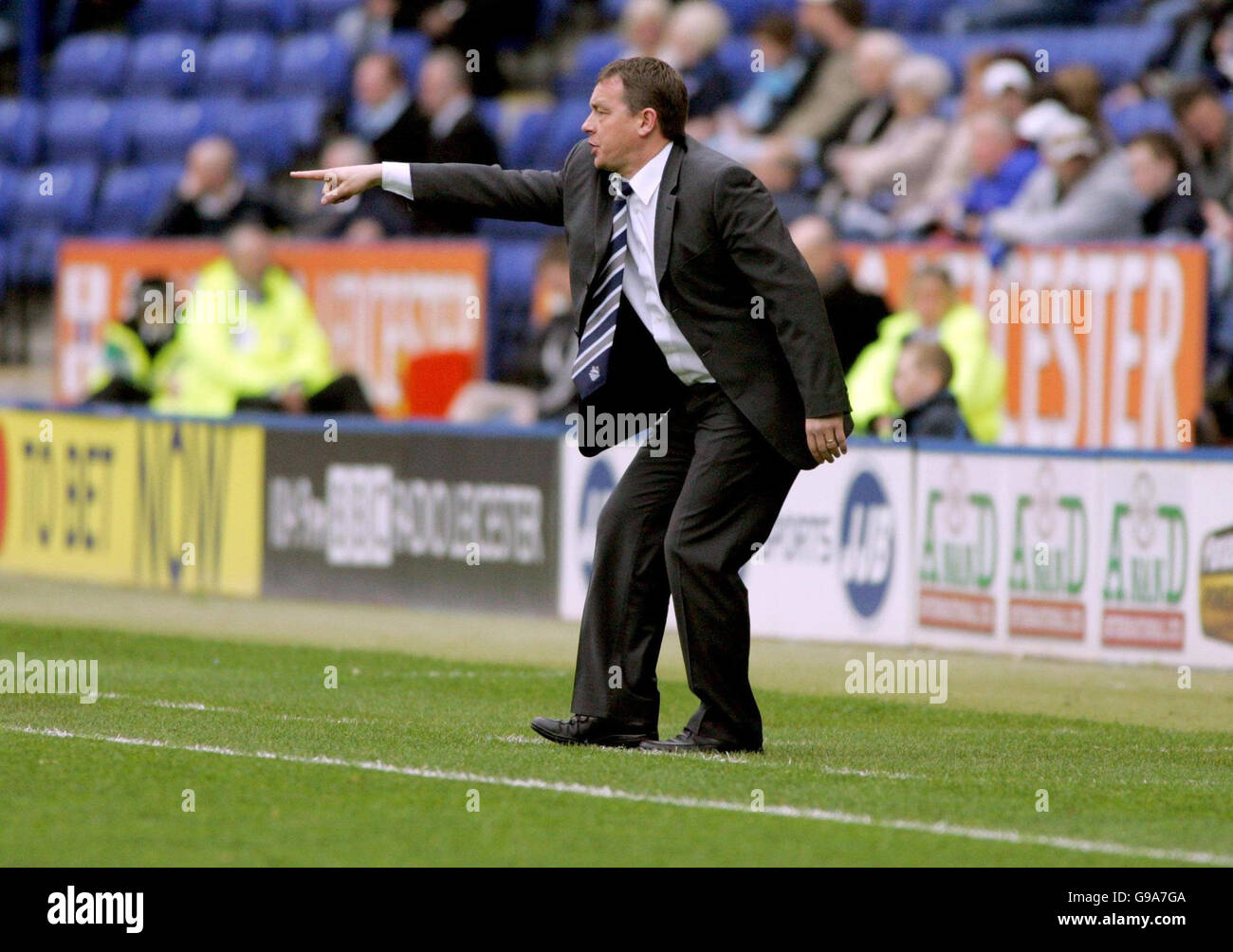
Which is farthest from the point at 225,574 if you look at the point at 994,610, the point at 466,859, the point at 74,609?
the point at 466,859

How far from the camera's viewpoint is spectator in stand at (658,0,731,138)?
1847 cm

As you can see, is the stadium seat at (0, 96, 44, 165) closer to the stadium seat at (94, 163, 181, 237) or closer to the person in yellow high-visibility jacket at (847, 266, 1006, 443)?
the stadium seat at (94, 163, 181, 237)

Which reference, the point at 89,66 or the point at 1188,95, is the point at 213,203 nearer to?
the point at 89,66

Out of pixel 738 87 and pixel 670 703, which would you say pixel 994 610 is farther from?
pixel 738 87

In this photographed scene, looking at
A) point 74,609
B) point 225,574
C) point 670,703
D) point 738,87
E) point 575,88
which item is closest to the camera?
point 670,703

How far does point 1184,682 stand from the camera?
37.2ft

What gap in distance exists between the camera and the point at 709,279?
8008 mm

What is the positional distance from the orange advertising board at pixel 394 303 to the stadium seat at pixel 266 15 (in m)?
4.49

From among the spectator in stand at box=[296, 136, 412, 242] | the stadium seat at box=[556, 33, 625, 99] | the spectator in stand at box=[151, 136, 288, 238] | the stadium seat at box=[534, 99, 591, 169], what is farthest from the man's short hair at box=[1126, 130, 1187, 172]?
the spectator in stand at box=[151, 136, 288, 238]

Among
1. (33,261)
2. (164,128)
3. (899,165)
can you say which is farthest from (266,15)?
(899,165)

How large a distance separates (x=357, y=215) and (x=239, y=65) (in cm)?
483

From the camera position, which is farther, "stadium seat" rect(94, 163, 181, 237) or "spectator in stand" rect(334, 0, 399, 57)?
"stadium seat" rect(94, 163, 181, 237)

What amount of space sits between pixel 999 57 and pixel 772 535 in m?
4.62

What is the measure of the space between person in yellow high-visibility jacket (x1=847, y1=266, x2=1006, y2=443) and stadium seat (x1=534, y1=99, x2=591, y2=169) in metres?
5.93
